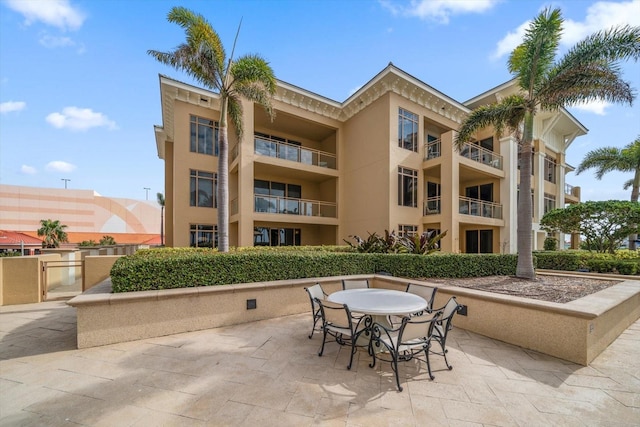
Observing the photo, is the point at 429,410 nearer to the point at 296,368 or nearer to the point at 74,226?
the point at 296,368

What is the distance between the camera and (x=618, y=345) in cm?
498

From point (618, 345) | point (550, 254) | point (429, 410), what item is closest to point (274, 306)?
point (429, 410)

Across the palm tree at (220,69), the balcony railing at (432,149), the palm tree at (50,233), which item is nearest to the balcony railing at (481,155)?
the balcony railing at (432,149)

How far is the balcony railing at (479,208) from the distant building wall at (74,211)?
167ft

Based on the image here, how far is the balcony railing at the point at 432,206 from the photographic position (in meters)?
14.3

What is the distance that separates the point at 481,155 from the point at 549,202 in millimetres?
10282

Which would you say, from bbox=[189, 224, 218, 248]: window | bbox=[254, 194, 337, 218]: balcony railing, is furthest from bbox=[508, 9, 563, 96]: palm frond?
bbox=[189, 224, 218, 248]: window

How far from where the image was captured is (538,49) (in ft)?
26.6

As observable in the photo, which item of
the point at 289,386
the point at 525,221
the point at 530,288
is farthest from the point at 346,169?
the point at 289,386

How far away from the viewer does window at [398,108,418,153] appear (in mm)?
14164

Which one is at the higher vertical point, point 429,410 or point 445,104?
point 445,104

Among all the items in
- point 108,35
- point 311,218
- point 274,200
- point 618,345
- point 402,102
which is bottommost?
point 618,345

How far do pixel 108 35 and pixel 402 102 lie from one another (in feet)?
41.0

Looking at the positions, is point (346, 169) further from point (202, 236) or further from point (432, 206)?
point (202, 236)
